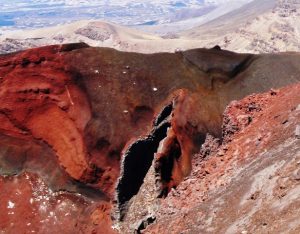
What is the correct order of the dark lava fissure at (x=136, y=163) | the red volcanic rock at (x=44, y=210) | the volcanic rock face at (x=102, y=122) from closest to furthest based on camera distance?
the red volcanic rock at (x=44, y=210)
the dark lava fissure at (x=136, y=163)
the volcanic rock face at (x=102, y=122)

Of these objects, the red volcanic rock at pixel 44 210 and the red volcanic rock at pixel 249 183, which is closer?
the red volcanic rock at pixel 249 183

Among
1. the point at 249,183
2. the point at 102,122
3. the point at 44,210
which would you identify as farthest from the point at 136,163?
the point at 249,183

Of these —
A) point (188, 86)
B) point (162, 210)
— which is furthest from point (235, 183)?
point (188, 86)

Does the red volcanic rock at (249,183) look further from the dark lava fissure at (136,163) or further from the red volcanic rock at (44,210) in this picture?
the red volcanic rock at (44,210)

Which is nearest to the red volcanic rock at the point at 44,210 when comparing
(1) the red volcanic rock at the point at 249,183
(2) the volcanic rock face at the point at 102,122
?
(2) the volcanic rock face at the point at 102,122

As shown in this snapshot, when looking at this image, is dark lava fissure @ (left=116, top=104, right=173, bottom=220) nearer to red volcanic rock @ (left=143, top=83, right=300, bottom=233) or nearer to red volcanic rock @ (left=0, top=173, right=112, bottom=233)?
red volcanic rock @ (left=0, top=173, right=112, bottom=233)

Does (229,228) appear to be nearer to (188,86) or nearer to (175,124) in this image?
(175,124)

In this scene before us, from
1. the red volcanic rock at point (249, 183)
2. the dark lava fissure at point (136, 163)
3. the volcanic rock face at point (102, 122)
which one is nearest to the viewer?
the red volcanic rock at point (249, 183)

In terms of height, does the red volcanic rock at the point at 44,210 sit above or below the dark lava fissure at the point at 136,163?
below
